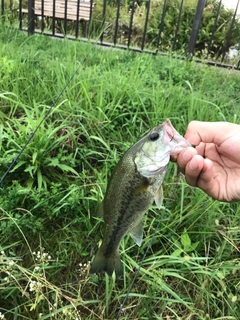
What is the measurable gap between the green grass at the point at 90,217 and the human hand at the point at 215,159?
0.48 m

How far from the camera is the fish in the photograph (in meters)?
1.37

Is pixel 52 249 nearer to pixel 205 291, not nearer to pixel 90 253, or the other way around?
pixel 90 253

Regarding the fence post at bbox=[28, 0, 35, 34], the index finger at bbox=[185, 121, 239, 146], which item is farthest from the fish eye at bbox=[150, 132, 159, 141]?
the fence post at bbox=[28, 0, 35, 34]

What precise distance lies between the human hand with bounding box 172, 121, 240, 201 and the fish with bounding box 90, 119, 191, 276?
0.15 m

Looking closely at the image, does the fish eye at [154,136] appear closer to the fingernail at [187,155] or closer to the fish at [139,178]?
the fish at [139,178]

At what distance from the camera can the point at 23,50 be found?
4215 millimetres

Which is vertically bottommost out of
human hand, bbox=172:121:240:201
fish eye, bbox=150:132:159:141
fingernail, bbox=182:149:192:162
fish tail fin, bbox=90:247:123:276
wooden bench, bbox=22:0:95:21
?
wooden bench, bbox=22:0:95:21

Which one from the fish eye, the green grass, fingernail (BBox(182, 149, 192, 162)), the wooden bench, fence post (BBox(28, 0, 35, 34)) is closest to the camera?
the fish eye

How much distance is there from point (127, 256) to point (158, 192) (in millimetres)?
867

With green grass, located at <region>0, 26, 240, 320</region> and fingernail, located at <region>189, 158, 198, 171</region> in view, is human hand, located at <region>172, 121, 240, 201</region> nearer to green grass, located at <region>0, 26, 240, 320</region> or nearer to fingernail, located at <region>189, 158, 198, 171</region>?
fingernail, located at <region>189, 158, 198, 171</region>

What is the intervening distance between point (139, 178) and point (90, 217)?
110 cm

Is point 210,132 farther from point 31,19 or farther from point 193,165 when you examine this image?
point 31,19

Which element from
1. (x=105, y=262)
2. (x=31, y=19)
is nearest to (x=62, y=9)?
(x=31, y=19)

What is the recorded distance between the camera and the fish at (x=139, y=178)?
137cm
